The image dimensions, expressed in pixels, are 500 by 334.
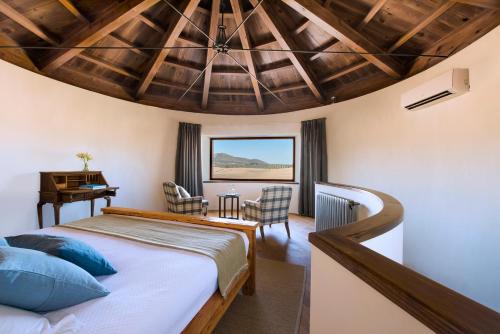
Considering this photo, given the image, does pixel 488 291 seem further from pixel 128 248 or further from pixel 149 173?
pixel 149 173

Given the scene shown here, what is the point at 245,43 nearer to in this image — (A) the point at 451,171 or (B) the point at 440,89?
(B) the point at 440,89

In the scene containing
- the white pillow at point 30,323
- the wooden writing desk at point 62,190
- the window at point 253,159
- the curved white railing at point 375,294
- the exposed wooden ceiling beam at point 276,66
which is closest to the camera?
the curved white railing at point 375,294

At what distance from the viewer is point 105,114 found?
170 inches

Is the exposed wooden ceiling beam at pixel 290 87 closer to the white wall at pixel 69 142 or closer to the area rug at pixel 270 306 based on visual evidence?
the white wall at pixel 69 142

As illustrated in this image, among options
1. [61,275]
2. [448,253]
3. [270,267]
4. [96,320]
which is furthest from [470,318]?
[448,253]

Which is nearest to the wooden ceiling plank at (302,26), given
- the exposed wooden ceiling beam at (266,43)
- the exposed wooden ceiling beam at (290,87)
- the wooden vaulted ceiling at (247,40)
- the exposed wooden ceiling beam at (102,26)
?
the wooden vaulted ceiling at (247,40)

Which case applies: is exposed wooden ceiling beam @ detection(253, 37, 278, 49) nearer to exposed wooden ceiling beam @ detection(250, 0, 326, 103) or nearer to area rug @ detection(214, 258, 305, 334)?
exposed wooden ceiling beam @ detection(250, 0, 326, 103)

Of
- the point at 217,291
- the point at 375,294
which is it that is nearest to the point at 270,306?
the point at 217,291

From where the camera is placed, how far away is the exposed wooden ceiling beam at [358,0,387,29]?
264 cm

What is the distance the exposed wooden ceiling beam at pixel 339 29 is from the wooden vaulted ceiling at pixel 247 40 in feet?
0.04

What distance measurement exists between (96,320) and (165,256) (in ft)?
1.86

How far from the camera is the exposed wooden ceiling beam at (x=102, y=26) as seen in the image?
9.20 ft

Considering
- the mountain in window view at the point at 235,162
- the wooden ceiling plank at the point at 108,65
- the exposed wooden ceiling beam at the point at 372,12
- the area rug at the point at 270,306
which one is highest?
the exposed wooden ceiling beam at the point at 372,12

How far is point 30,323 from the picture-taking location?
0.85m
